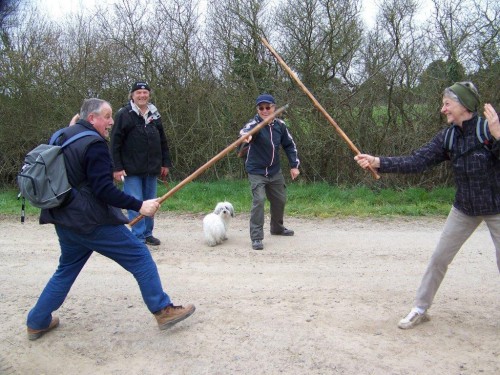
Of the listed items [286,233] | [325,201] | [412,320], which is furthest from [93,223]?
[325,201]

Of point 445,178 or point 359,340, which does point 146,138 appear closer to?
point 359,340

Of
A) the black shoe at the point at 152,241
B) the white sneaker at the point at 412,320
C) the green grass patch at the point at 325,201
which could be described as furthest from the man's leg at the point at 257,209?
the white sneaker at the point at 412,320

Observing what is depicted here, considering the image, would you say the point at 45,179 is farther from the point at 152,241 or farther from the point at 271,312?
the point at 152,241

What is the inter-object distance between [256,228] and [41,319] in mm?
3350

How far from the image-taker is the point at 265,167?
7121mm

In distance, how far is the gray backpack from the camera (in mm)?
3781

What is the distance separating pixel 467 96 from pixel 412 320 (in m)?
1.91

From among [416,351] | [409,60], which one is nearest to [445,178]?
[409,60]

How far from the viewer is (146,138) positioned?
22.5 feet

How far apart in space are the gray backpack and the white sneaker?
2.97 metres

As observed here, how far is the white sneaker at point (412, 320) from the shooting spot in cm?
418

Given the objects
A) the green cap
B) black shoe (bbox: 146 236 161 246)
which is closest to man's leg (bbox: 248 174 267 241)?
black shoe (bbox: 146 236 161 246)

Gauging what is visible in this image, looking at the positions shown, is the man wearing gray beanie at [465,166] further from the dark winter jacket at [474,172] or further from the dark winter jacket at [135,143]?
the dark winter jacket at [135,143]

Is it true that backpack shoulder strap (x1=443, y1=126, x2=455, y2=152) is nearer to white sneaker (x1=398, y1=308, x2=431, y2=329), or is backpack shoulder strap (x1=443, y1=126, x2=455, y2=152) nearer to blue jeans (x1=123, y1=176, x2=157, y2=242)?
white sneaker (x1=398, y1=308, x2=431, y2=329)
